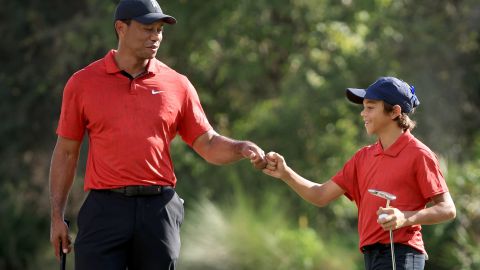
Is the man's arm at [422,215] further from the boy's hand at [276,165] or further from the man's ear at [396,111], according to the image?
the boy's hand at [276,165]

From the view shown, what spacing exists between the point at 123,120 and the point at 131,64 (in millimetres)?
368

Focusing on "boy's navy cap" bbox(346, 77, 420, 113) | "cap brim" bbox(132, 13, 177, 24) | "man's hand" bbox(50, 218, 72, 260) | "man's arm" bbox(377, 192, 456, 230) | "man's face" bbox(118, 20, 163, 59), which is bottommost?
"man's hand" bbox(50, 218, 72, 260)

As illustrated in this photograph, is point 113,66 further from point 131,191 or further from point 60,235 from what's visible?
point 60,235

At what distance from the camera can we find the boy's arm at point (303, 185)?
253 inches

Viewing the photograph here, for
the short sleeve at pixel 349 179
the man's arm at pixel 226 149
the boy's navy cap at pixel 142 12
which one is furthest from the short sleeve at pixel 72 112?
the short sleeve at pixel 349 179

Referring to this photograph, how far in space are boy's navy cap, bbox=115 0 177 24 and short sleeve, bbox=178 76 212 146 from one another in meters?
0.40

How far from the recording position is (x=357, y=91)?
6.33 m

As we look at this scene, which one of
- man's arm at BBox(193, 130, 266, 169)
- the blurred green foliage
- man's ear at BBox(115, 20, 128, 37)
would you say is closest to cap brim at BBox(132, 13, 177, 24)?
man's ear at BBox(115, 20, 128, 37)

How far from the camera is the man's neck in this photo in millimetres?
6430

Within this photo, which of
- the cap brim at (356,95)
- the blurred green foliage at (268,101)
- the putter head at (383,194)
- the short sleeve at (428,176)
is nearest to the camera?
the putter head at (383,194)

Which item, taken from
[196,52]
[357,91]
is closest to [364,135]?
[196,52]

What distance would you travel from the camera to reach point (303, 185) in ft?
21.4

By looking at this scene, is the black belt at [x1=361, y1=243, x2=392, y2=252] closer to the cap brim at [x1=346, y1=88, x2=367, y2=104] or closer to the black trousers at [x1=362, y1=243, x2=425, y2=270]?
the black trousers at [x1=362, y1=243, x2=425, y2=270]

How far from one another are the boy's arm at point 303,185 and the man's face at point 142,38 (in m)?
0.90
